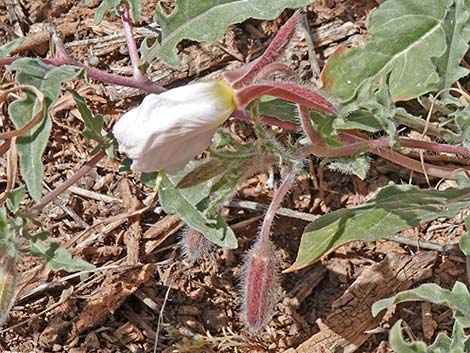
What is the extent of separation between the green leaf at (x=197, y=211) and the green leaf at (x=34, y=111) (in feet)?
1.41

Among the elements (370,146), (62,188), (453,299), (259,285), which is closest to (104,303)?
(62,188)

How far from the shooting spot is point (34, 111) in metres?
2.09

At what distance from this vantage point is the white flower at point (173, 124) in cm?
189

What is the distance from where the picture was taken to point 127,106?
3045mm

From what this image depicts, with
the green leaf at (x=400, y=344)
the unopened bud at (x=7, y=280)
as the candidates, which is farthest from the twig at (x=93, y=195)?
the green leaf at (x=400, y=344)

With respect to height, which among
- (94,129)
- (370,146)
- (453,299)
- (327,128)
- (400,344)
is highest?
(94,129)

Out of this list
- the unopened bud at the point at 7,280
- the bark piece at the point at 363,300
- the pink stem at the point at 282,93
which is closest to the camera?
the pink stem at the point at 282,93

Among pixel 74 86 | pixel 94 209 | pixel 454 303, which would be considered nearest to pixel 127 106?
pixel 74 86

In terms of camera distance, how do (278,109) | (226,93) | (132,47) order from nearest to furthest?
(226,93) < (132,47) < (278,109)

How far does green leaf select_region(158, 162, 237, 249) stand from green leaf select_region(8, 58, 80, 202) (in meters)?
0.43

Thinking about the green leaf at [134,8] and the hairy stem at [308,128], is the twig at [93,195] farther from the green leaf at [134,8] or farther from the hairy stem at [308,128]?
the hairy stem at [308,128]

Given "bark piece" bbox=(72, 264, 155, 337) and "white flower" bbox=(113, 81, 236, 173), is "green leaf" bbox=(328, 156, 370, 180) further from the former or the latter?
"bark piece" bbox=(72, 264, 155, 337)

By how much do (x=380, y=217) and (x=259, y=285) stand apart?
0.39 metres

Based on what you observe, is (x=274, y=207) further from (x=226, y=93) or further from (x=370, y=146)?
(x=226, y=93)
